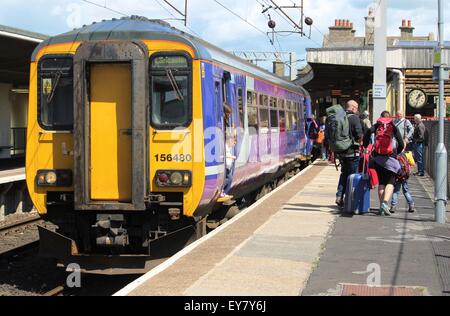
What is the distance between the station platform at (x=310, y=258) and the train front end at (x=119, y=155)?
0.72 m

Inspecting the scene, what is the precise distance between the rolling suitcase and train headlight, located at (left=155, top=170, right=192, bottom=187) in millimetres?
3792

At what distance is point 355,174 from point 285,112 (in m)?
6.53

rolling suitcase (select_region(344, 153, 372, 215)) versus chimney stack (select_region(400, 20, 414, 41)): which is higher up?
chimney stack (select_region(400, 20, 414, 41))

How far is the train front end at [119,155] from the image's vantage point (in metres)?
7.77

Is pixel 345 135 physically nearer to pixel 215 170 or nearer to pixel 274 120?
pixel 215 170

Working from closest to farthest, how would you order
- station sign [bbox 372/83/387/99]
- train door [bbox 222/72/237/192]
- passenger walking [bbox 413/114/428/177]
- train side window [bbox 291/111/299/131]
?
train door [bbox 222/72/237/192] < train side window [bbox 291/111/299/131] < station sign [bbox 372/83/387/99] < passenger walking [bbox 413/114/428/177]

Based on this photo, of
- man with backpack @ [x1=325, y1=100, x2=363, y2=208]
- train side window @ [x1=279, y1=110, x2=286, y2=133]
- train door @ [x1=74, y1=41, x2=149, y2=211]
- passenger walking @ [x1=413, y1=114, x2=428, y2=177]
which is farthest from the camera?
passenger walking @ [x1=413, y1=114, x2=428, y2=177]

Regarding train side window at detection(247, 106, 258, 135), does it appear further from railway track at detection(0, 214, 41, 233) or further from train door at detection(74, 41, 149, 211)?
railway track at detection(0, 214, 41, 233)

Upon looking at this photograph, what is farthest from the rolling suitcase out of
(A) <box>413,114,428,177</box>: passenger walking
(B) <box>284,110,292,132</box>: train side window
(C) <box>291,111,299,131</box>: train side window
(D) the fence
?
(A) <box>413,114,428,177</box>: passenger walking

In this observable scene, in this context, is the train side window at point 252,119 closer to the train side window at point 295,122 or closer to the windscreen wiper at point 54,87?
the windscreen wiper at point 54,87

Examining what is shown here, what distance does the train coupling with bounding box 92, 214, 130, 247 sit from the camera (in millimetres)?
7746

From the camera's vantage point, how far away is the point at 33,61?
8.30m

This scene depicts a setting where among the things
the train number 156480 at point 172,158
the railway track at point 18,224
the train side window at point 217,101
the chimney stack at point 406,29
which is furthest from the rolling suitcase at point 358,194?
the chimney stack at point 406,29

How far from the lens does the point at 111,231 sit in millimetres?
7770
